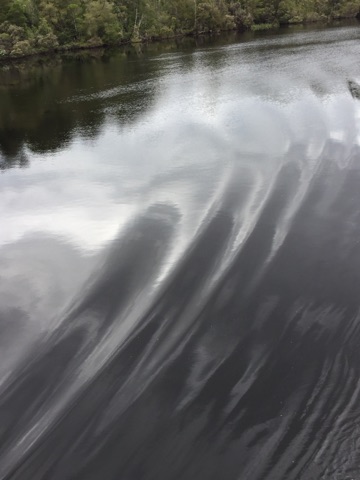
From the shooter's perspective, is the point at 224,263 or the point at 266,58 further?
the point at 266,58

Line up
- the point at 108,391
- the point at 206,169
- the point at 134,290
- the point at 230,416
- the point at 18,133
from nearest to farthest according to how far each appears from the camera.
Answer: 1. the point at 230,416
2. the point at 108,391
3. the point at 134,290
4. the point at 206,169
5. the point at 18,133

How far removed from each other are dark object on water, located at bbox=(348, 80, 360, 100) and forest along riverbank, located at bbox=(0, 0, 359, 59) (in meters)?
62.0

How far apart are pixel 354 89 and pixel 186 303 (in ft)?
83.3

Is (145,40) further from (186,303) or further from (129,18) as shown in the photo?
(186,303)

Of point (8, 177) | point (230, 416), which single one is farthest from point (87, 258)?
point (8, 177)

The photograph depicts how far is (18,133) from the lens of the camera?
1115 inches

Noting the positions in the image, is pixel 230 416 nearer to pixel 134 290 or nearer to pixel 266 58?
pixel 134 290

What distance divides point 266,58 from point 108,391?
156 ft

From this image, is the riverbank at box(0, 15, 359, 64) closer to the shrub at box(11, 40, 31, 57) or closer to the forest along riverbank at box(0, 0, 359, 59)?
the shrub at box(11, 40, 31, 57)

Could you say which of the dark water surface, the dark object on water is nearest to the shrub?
the dark water surface

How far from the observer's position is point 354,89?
95.8ft

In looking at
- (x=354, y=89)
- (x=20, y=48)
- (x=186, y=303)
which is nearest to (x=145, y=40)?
(x=20, y=48)

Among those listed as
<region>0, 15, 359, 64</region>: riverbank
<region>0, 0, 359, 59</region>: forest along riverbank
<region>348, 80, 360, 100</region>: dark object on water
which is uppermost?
<region>0, 0, 359, 59</region>: forest along riverbank

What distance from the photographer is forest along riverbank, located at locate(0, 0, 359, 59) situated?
75.6 metres
